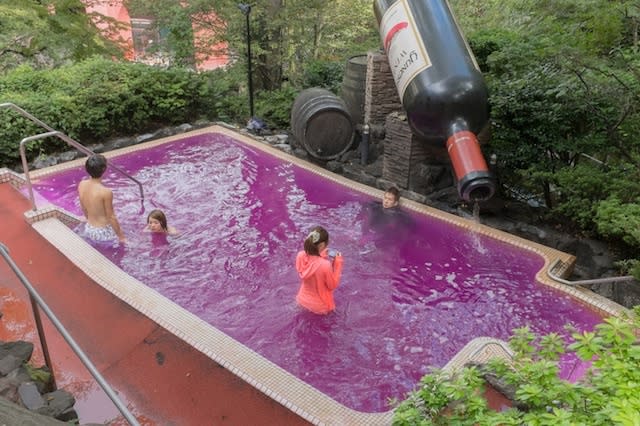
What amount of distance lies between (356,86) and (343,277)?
13.6 feet

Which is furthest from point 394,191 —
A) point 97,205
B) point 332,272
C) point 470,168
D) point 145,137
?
point 145,137

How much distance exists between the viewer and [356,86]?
844 centimetres

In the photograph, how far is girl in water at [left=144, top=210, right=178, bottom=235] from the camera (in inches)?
235

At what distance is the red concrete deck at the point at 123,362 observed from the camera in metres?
3.74

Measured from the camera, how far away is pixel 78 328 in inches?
182

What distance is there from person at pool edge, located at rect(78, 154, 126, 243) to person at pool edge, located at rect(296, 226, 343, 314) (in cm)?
254

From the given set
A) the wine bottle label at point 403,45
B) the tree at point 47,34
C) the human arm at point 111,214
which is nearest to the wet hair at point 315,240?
the human arm at point 111,214

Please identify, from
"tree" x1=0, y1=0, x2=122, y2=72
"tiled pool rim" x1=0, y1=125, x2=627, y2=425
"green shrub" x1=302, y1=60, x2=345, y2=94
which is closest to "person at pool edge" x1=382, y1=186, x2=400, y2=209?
"tiled pool rim" x1=0, y1=125, x2=627, y2=425

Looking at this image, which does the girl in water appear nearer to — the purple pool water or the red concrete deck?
the purple pool water

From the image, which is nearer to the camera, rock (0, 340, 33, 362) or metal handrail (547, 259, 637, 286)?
rock (0, 340, 33, 362)

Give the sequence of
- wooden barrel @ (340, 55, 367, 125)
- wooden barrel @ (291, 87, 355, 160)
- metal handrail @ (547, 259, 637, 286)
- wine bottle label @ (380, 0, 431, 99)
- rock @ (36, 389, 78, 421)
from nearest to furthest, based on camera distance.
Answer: rock @ (36, 389, 78, 421) → metal handrail @ (547, 259, 637, 286) → wine bottle label @ (380, 0, 431, 99) → wooden barrel @ (291, 87, 355, 160) → wooden barrel @ (340, 55, 367, 125)

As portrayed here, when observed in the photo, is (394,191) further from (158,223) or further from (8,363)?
(8,363)

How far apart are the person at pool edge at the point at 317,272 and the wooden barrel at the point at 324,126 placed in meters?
3.65

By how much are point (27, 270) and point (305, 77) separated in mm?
6858
